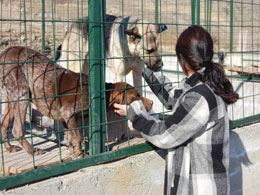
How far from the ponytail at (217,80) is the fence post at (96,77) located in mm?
1151

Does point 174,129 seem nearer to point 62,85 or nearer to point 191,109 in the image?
point 191,109

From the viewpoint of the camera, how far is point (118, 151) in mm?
3418

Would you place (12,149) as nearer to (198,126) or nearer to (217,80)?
(198,126)

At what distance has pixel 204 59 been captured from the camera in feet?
8.44

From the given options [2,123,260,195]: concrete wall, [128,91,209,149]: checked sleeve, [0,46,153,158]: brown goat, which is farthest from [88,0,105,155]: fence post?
[128,91,209,149]: checked sleeve

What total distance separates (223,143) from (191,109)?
1.35 feet


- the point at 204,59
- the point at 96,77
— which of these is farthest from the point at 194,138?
the point at 96,77

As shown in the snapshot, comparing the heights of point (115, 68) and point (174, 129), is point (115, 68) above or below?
above

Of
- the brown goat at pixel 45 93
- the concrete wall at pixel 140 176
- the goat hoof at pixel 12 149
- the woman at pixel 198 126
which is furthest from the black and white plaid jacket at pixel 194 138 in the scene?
the goat hoof at pixel 12 149

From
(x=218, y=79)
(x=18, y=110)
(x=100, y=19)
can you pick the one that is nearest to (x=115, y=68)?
(x=18, y=110)

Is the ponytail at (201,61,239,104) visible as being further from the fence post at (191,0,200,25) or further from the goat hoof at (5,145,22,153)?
the goat hoof at (5,145,22,153)

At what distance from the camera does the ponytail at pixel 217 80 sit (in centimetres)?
256

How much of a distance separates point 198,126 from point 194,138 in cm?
16

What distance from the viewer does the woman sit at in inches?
97.9
